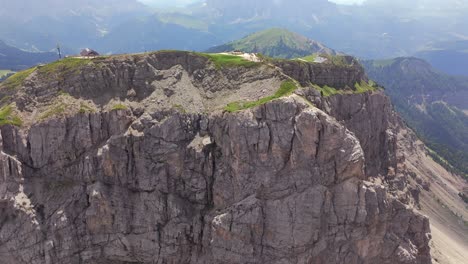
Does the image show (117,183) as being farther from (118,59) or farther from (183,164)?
(118,59)

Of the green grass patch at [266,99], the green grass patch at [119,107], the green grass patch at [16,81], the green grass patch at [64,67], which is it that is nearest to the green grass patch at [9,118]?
the green grass patch at [16,81]

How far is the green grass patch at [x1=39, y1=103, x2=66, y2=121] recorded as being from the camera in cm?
7556

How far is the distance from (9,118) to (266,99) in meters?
52.3

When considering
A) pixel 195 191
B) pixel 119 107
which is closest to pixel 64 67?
pixel 119 107

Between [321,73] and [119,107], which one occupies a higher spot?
[321,73]

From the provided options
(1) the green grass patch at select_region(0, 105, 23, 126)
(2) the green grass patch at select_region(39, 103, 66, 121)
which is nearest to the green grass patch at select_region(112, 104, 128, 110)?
(2) the green grass patch at select_region(39, 103, 66, 121)

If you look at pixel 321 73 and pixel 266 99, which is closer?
pixel 266 99

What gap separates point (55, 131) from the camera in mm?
74938

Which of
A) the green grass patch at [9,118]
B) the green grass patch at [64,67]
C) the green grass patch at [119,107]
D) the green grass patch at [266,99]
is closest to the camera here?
the green grass patch at [9,118]

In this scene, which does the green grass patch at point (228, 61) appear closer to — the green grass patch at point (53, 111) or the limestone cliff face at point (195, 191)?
the limestone cliff face at point (195, 191)

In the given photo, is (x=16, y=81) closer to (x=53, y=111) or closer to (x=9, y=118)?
(x=9, y=118)

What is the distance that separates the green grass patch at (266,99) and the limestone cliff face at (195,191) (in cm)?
235

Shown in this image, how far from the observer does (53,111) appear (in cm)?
7644

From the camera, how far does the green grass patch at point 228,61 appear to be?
292 ft
